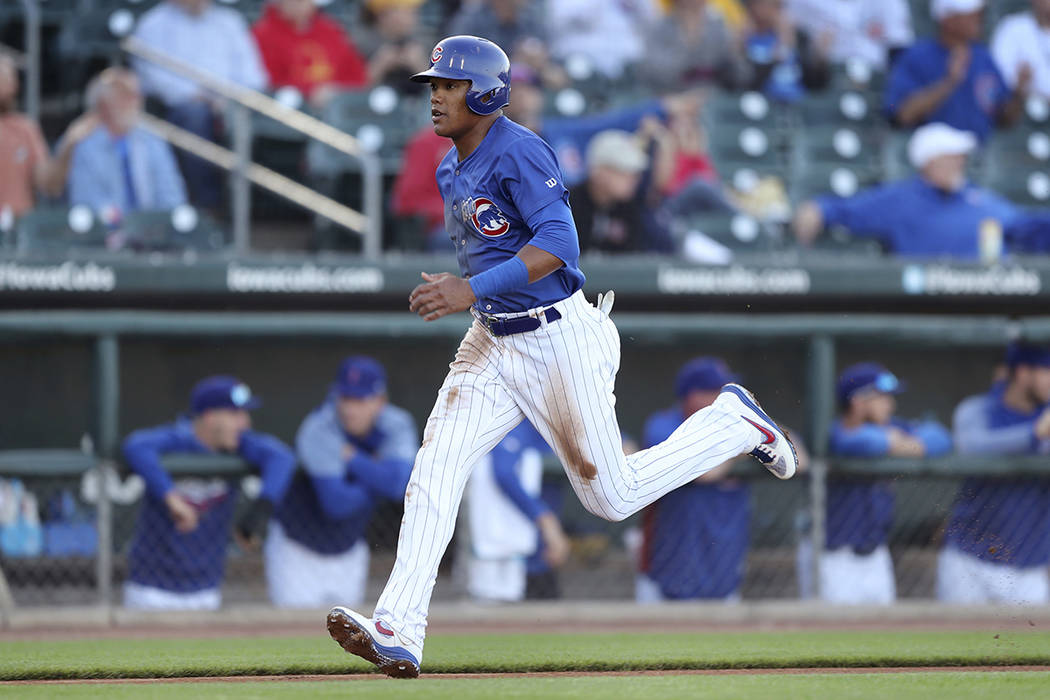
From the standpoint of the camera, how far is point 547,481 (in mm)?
7141

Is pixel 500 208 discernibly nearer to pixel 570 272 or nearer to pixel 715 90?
pixel 570 272

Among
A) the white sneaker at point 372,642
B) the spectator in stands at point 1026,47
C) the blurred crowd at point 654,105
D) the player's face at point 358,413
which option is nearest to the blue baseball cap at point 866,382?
the blurred crowd at point 654,105

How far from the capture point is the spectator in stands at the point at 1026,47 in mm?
10539

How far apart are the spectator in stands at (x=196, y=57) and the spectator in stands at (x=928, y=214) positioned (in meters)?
3.36

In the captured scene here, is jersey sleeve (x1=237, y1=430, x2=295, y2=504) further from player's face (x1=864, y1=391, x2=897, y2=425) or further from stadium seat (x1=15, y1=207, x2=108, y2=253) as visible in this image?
player's face (x1=864, y1=391, x2=897, y2=425)

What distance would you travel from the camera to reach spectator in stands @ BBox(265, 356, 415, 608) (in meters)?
6.77

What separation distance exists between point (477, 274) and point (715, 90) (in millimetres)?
6052

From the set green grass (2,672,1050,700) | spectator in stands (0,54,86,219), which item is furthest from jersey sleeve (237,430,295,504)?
green grass (2,672,1050,700)

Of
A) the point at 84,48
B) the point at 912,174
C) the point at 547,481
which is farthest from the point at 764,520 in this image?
the point at 84,48

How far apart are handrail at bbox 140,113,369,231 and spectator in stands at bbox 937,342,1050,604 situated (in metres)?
3.36

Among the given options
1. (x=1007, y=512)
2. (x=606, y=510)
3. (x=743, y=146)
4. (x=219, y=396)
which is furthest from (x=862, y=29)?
(x=606, y=510)

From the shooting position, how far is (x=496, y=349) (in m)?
4.42

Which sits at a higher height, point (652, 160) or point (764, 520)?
point (652, 160)

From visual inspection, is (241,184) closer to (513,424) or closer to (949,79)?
(513,424)
